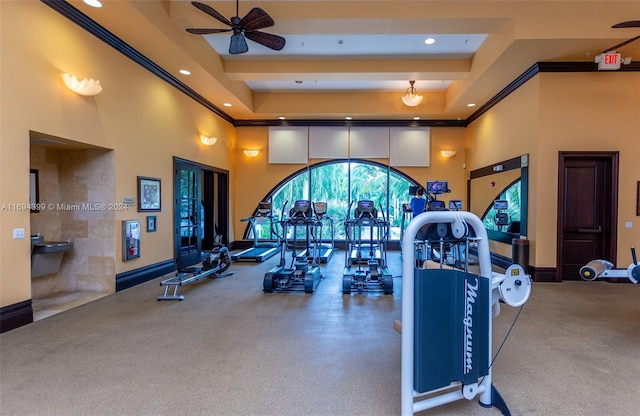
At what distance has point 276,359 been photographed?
3.04 m

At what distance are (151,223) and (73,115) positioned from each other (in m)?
2.31

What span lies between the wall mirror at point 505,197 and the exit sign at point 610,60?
1817 mm

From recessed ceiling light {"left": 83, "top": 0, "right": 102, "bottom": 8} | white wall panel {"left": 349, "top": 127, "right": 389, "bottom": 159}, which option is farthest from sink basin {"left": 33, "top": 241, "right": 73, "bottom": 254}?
white wall panel {"left": 349, "top": 127, "right": 389, "bottom": 159}

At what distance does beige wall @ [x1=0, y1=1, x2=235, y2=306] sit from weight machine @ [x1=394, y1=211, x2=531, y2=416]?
14.4ft

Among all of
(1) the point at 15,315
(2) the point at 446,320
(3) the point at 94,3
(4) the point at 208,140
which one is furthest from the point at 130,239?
(2) the point at 446,320

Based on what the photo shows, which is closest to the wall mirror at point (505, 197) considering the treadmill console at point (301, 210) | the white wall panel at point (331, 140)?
the white wall panel at point (331, 140)

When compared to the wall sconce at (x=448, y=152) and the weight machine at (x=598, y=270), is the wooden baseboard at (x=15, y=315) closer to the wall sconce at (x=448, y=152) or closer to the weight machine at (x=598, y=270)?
the weight machine at (x=598, y=270)

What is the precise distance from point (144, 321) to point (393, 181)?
26.5 feet

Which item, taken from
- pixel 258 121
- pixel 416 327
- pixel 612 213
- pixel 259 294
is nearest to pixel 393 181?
pixel 258 121

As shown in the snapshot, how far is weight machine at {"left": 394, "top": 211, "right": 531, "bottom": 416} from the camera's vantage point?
2.06 meters

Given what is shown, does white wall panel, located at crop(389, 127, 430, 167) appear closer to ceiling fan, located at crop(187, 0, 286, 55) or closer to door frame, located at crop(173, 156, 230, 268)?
door frame, located at crop(173, 156, 230, 268)

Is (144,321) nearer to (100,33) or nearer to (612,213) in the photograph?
(100,33)

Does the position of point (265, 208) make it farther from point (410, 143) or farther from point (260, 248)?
point (410, 143)

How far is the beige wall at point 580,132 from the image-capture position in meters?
5.86
